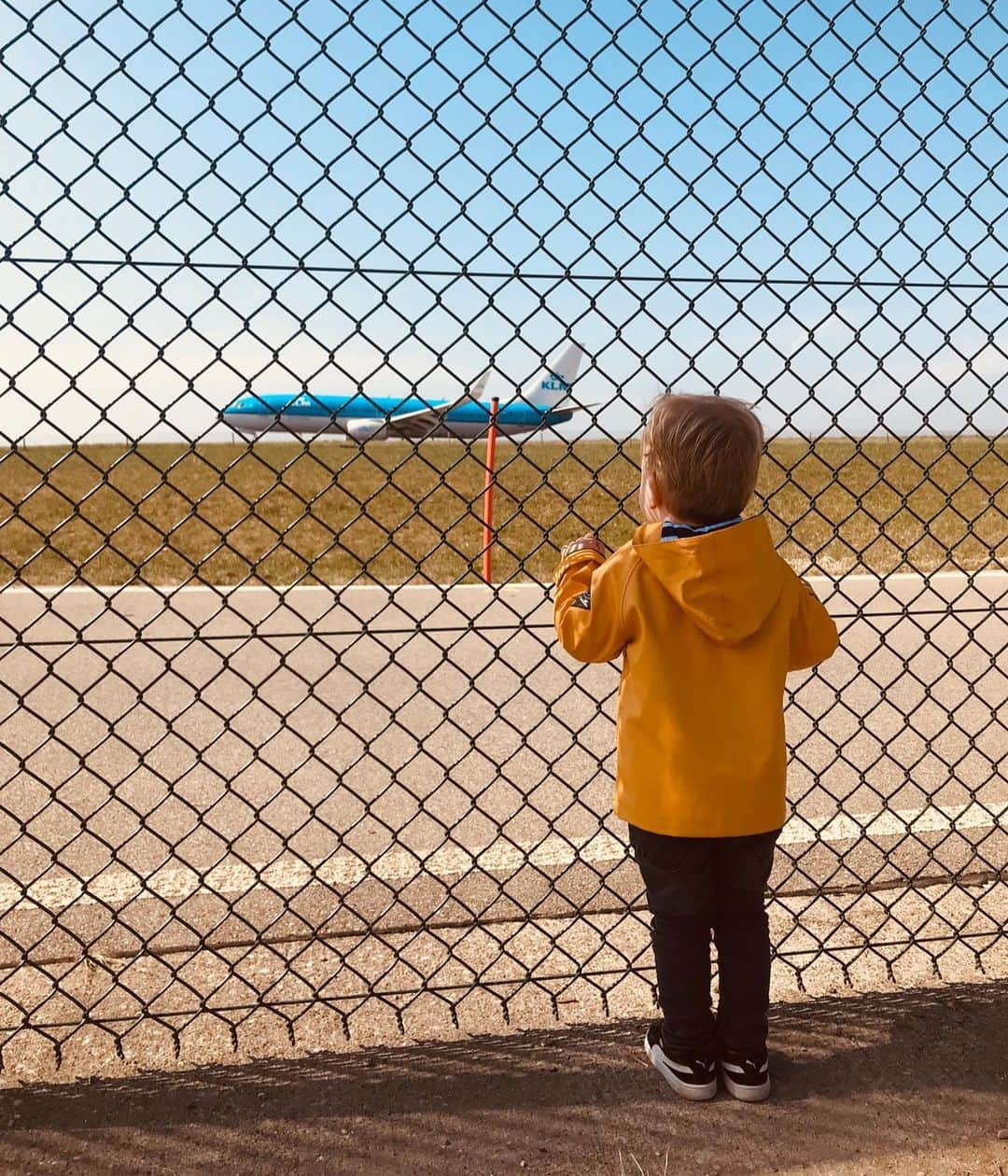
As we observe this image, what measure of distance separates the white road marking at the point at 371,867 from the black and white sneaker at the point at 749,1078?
1.12 m

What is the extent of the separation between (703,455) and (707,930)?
3.47 ft

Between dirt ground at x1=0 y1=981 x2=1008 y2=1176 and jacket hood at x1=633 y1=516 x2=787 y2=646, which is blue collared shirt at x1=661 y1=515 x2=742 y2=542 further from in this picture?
dirt ground at x1=0 y1=981 x2=1008 y2=1176

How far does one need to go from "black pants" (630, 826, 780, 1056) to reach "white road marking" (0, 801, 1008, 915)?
3.51ft

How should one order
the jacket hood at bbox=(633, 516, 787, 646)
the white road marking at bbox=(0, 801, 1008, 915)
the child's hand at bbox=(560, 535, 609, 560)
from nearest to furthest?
the jacket hood at bbox=(633, 516, 787, 646) → the child's hand at bbox=(560, 535, 609, 560) → the white road marking at bbox=(0, 801, 1008, 915)

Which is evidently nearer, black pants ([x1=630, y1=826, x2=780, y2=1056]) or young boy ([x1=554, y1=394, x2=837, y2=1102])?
young boy ([x1=554, y1=394, x2=837, y2=1102])

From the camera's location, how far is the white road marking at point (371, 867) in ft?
11.6

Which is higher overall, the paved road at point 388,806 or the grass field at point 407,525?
the grass field at point 407,525

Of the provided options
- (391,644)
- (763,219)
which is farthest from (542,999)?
(391,644)

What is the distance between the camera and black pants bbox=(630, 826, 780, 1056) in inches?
92.0

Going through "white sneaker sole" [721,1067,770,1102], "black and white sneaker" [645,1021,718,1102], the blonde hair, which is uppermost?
the blonde hair

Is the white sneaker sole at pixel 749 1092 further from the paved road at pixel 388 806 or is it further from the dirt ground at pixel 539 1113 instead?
the paved road at pixel 388 806

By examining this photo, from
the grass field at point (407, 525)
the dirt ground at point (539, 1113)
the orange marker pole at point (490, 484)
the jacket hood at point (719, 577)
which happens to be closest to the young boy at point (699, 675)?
the jacket hood at point (719, 577)

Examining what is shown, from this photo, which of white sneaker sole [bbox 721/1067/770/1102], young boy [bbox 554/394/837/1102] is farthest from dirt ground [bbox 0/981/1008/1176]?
young boy [bbox 554/394/837/1102]

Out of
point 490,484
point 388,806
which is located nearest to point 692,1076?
point 490,484
